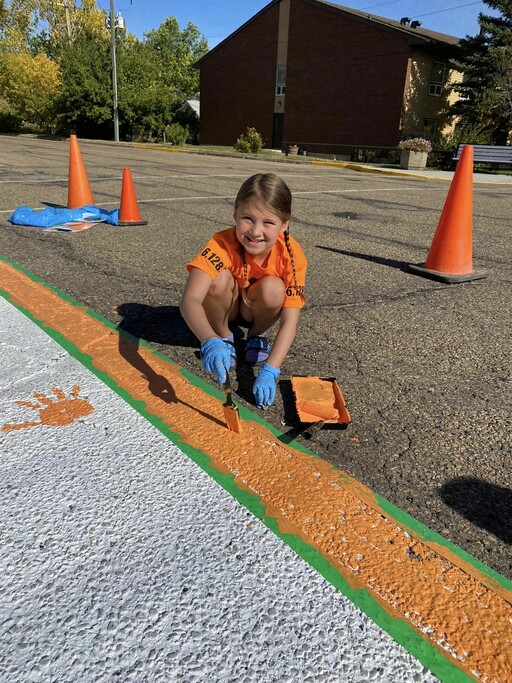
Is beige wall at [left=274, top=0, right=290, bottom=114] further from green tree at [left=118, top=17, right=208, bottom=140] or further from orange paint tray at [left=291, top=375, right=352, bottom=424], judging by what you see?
orange paint tray at [left=291, top=375, right=352, bottom=424]

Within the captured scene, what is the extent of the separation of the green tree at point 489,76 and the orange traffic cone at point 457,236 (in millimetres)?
22394

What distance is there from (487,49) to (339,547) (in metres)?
28.6

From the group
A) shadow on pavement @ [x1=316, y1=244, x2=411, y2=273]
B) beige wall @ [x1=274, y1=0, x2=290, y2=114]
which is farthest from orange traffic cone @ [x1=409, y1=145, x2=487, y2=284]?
beige wall @ [x1=274, y1=0, x2=290, y2=114]

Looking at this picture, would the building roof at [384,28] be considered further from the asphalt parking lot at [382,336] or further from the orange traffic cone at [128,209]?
the orange traffic cone at [128,209]

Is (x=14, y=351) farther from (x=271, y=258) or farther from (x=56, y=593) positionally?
(x=56, y=593)

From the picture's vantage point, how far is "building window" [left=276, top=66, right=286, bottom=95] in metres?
32.2

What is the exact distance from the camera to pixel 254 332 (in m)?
2.72

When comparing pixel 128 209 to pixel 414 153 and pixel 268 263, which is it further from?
pixel 414 153

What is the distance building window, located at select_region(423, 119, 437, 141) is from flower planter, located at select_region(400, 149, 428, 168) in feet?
24.2

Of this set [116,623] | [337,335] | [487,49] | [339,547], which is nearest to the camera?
[116,623]

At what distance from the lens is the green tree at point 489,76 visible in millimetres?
22531

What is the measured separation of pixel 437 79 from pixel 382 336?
29.9 metres

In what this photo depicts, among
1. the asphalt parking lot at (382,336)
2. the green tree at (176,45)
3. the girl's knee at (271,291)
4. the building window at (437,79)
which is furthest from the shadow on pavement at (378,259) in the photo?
the green tree at (176,45)

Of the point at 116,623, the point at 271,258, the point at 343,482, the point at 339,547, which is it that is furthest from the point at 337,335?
the point at 116,623
